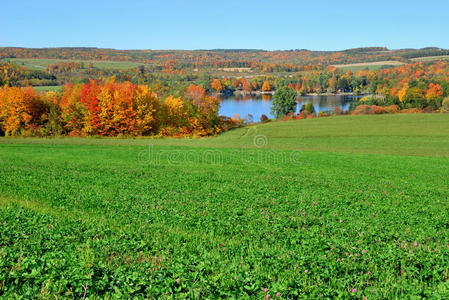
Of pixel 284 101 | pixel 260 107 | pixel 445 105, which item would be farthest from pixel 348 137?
pixel 260 107

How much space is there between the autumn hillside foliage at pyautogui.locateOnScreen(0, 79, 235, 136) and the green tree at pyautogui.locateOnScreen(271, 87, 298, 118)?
36.8 m

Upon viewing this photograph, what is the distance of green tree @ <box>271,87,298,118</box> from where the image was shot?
107m

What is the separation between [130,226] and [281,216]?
469 centimetres

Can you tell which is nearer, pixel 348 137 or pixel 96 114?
pixel 348 137

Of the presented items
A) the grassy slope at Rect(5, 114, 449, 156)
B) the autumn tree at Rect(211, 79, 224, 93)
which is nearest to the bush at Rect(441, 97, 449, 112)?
the grassy slope at Rect(5, 114, 449, 156)

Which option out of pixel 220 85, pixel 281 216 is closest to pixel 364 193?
pixel 281 216

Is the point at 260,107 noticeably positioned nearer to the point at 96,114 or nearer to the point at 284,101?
the point at 284,101

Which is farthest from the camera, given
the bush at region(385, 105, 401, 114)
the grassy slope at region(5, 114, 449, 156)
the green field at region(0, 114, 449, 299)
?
the bush at region(385, 105, 401, 114)

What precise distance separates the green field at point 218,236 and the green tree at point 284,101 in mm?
90879

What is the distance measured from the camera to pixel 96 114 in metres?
67.1

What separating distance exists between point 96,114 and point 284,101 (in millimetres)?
62959

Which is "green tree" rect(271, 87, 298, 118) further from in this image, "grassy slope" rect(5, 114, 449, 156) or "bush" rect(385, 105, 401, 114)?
"grassy slope" rect(5, 114, 449, 156)

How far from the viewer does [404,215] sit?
35.8ft

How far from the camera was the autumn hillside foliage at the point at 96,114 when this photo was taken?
6350 cm
